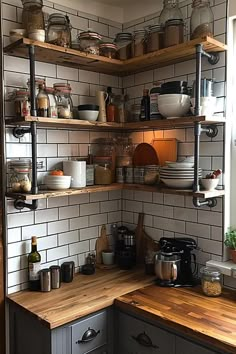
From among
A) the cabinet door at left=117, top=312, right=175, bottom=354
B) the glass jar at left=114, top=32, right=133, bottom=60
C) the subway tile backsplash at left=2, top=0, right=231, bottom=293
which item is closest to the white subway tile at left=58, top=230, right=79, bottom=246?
the subway tile backsplash at left=2, top=0, right=231, bottom=293

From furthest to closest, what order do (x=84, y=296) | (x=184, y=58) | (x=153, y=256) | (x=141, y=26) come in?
(x=141, y=26), (x=153, y=256), (x=184, y=58), (x=84, y=296)

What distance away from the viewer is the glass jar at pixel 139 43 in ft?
7.27

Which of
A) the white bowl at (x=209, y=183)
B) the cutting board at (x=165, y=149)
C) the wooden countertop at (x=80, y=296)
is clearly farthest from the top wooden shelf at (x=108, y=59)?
the wooden countertop at (x=80, y=296)

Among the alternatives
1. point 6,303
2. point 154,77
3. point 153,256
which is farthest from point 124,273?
point 154,77

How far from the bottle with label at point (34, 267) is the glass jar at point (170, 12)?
1447 millimetres

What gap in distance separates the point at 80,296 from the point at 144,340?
0.40m

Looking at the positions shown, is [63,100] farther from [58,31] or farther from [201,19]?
[201,19]

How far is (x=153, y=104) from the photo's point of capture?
215 centimetres

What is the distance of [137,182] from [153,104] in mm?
499

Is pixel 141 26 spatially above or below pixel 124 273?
above

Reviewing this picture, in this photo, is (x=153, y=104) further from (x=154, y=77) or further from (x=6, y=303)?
(x=6, y=303)

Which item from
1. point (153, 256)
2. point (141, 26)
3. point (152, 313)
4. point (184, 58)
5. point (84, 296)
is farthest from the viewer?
point (141, 26)

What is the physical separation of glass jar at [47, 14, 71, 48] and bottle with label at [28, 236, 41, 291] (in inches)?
42.5

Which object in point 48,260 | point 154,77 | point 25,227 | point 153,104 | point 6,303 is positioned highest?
point 154,77
